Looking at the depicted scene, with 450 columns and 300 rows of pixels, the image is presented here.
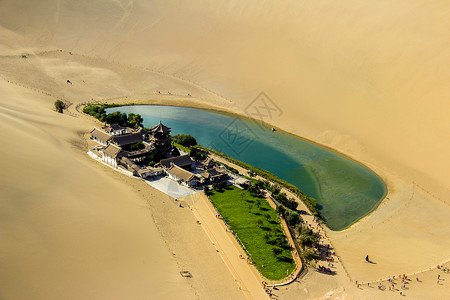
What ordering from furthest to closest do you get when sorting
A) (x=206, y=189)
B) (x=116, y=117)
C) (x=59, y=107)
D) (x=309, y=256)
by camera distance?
(x=59, y=107) → (x=116, y=117) → (x=206, y=189) → (x=309, y=256)

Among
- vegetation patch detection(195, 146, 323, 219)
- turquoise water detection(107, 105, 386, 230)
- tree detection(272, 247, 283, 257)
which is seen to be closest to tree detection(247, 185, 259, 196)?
vegetation patch detection(195, 146, 323, 219)

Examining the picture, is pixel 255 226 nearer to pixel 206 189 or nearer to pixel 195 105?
pixel 206 189

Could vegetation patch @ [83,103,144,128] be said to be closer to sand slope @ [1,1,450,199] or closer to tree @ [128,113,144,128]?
tree @ [128,113,144,128]

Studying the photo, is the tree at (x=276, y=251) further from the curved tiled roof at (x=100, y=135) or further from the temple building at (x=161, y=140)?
the curved tiled roof at (x=100, y=135)

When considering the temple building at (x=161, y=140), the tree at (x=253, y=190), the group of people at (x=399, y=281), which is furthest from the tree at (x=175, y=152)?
the group of people at (x=399, y=281)

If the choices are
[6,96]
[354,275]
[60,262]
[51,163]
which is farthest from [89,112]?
[354,275]

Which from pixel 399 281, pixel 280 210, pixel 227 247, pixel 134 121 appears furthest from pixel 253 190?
pixel 134 121
